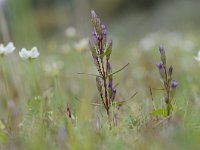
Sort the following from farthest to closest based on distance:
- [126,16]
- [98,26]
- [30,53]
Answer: [126,16] < [30,53] < [98,26]

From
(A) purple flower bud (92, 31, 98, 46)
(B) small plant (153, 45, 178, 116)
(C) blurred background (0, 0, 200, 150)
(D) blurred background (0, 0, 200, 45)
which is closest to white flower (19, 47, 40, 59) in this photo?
(C) blurred background (0, 0, 200, 150)

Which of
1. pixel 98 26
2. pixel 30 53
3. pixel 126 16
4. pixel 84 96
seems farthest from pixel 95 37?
pixel 126 16

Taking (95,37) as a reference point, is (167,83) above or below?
below

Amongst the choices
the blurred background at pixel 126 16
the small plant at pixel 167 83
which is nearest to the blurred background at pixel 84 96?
the small plant at pixel 167 83

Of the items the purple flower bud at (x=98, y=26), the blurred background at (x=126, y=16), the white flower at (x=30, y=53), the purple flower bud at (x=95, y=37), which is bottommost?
the purple flower bud at (x=95, y=37)

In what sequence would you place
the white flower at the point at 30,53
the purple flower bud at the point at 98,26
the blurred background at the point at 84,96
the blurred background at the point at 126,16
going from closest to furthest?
the blurred background at the point at 84,96
the purple flower bud at the point at 98,26
the white flower at the point at 30,53
the blurred background at the point at 126,16

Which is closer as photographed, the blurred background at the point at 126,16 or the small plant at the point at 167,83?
the small plant at the point at 167,83

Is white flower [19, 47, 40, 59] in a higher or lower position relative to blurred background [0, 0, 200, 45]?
lower

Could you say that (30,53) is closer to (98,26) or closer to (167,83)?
(98,26)

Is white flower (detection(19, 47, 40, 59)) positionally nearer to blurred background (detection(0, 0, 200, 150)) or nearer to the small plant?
blurred background (detection(0, 0, 200, 150))

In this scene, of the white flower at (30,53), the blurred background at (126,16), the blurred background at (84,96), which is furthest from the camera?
the blurred background at (126,16)

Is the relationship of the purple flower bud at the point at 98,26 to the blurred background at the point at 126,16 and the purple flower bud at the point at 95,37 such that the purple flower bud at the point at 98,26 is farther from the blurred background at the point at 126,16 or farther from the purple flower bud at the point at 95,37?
the blurred background at the point at 126,16

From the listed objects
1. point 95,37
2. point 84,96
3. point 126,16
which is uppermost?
Result: point 126,16
